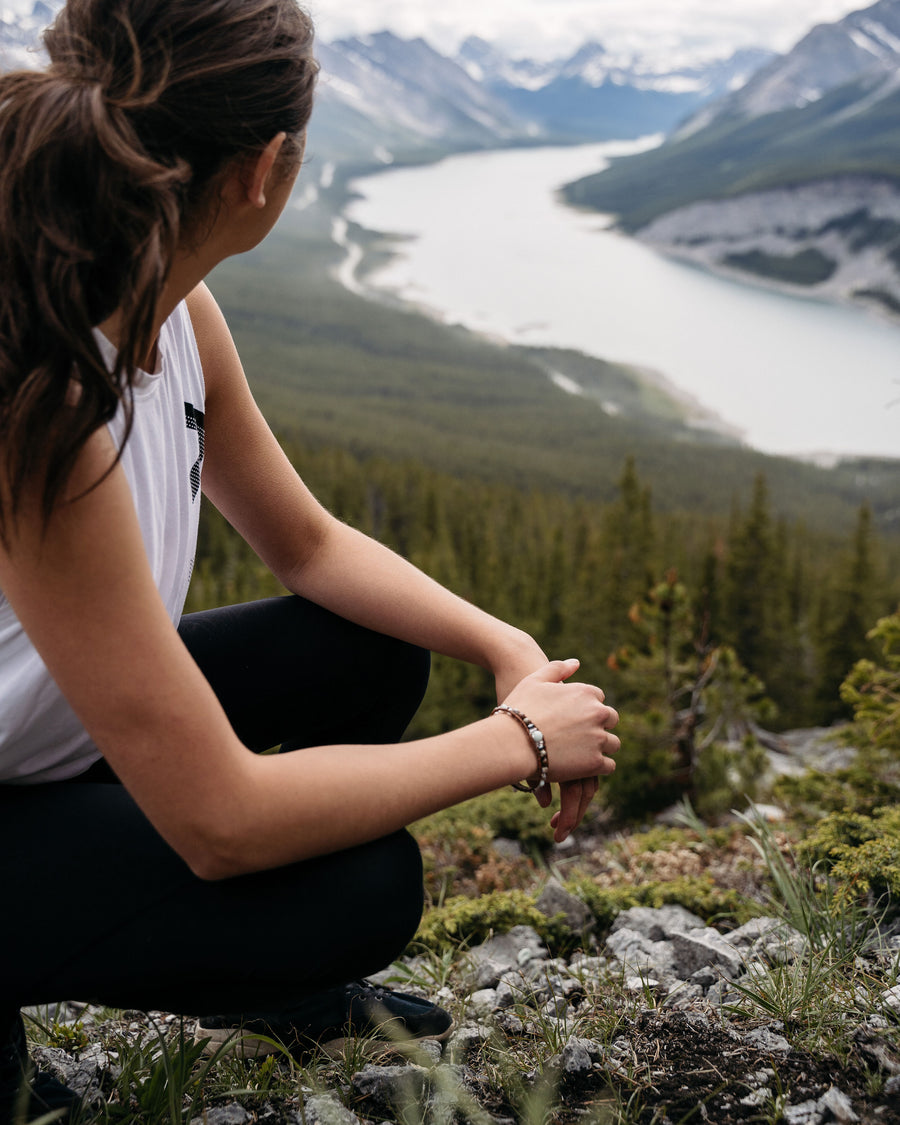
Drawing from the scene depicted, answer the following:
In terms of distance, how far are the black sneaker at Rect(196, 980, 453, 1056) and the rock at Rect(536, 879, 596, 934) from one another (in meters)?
1.22

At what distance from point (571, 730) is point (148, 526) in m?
0.91

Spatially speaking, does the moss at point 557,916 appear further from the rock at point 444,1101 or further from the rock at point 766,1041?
the rock at point 444,1101

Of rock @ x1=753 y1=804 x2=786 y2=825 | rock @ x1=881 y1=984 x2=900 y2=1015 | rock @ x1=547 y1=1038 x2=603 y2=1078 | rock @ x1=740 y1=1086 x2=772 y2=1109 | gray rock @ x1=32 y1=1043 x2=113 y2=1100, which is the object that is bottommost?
rock @ x1=753 y1=804 x2=786 y2=825

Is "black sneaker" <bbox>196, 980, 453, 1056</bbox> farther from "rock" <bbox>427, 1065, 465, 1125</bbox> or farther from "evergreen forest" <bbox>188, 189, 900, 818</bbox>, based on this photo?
"evergreen forest" <bbox>188, 189, 900, 818</bbox>

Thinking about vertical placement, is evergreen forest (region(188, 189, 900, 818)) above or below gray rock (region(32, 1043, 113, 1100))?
below

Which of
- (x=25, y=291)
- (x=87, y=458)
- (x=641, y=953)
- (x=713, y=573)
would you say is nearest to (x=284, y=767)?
(x=87, y=458)

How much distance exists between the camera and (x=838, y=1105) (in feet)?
5.97

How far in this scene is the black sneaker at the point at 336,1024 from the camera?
217 cm

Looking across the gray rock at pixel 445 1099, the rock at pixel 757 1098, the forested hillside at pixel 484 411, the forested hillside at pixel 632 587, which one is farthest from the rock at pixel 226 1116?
the forested hillside at pixel 484 411

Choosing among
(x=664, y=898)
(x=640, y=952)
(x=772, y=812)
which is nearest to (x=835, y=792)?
(x=664, y=898)

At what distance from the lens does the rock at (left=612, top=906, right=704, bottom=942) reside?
10.4 feet

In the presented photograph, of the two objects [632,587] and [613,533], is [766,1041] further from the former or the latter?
[613,533]

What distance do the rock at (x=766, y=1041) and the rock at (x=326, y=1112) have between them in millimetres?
831

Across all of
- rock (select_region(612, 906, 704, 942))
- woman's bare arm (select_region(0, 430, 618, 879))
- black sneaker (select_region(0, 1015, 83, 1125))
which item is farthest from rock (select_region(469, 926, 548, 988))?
woman's bare arm (select_region(0, 430, 618, 879))
